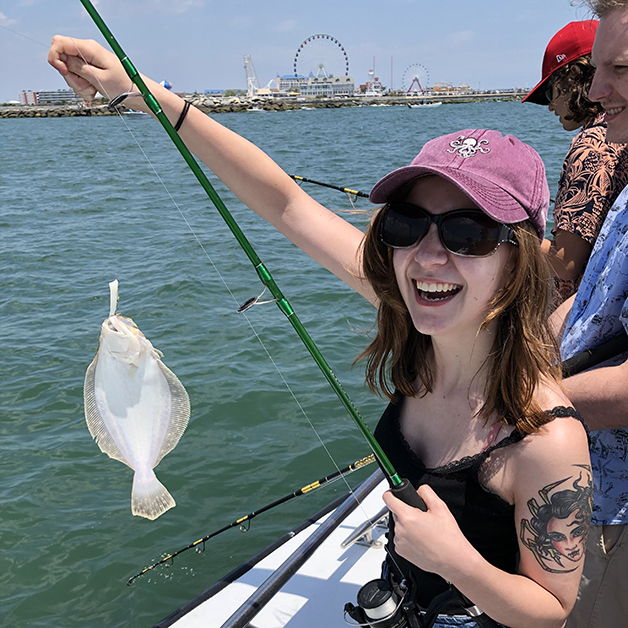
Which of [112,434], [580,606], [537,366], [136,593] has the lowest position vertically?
[136,593]

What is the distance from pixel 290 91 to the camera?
136750mm

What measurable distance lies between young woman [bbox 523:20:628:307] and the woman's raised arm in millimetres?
920

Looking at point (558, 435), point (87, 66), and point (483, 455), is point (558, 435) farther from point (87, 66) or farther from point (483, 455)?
point (87, 66)

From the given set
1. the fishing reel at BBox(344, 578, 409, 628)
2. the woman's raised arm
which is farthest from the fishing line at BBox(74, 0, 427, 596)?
the fishing reel at BBox(344, 578, 409, 628)

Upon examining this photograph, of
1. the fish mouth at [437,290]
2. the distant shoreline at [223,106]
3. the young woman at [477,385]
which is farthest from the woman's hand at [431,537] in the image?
the distant shoreline at [223,106]

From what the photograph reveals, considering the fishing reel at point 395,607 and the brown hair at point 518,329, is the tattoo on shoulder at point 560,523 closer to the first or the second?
the brown hair at point 518,329

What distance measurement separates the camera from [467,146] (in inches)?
58.3

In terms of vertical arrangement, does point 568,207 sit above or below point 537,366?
above

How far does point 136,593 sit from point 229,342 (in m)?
3.81

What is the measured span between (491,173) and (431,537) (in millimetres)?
847

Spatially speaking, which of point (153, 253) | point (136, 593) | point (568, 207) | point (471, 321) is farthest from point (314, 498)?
point (153, 253)

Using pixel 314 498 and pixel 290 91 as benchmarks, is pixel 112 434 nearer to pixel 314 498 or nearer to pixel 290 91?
pixel 314 498

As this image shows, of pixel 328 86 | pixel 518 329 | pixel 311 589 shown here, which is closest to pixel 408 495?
pixel 518 329

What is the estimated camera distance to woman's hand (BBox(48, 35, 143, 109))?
1.88 metres
